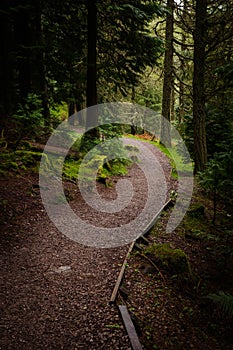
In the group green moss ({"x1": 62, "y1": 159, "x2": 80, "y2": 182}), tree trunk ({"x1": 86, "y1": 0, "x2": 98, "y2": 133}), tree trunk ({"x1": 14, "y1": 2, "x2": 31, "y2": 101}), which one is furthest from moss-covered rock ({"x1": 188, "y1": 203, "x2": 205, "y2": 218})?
tree trunk ({"x1": 14, "y1": 2, "x2": 31, "y2": 101})

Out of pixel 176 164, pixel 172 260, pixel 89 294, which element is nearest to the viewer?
pixel 89 294

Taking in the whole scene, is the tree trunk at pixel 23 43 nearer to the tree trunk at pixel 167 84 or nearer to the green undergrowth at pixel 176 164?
the green undergrowth at pixel 176 164

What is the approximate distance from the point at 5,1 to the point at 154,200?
30.8 ft

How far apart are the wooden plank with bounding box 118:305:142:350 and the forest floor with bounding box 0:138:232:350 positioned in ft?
0.26

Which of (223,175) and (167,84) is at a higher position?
(167,84)

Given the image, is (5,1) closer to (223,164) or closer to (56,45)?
(56,45)

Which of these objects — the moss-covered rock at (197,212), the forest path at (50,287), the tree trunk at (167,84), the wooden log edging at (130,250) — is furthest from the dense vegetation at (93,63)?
the tree trunk at (167,84)

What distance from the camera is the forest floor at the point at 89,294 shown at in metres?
3.48

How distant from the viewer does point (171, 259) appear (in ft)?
17.3

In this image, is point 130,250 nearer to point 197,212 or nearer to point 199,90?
point 197,212

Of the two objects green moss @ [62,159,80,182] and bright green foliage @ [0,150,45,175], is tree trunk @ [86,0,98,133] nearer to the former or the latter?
green moss @ [62,159,80,182]

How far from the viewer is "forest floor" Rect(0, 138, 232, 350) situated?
3.48 m

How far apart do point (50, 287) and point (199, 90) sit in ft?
28.2

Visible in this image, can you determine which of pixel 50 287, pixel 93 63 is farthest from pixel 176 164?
pixel 50 287
